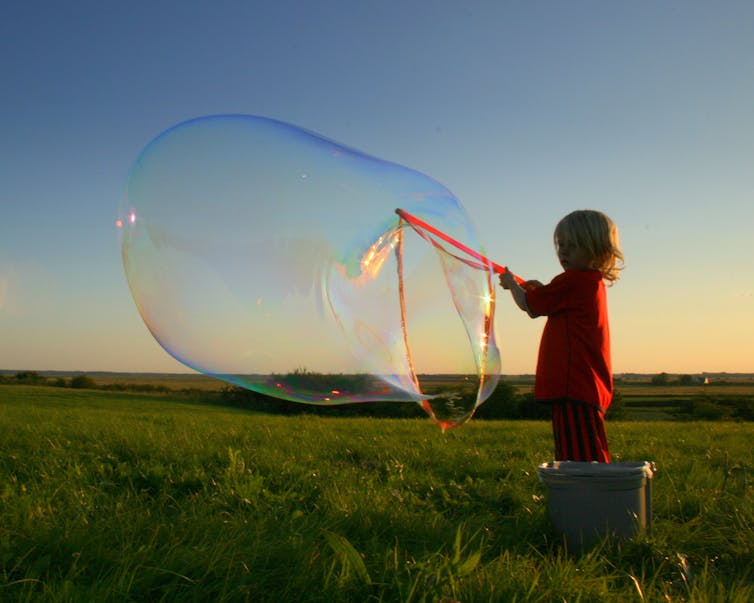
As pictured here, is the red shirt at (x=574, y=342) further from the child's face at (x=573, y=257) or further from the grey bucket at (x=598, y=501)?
the grey bucket at (x=598, y=501)

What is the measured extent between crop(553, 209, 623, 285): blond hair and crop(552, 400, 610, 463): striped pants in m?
0.94

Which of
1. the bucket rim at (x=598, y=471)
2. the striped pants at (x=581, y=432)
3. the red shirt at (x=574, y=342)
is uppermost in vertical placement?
the red shirt at (x=574, y=342)

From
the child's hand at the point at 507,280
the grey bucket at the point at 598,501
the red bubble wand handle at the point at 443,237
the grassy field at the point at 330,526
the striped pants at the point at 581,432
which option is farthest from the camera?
the child's hand at the point at 507,280

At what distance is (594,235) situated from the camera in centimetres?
420

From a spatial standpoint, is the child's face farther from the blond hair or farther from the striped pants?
the striped pants

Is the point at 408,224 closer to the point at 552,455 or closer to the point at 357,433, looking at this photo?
the point at 552,455

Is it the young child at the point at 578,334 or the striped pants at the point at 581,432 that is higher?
the young child at the point at 578,334

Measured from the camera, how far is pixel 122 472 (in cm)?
464

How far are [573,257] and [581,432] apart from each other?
1099mm

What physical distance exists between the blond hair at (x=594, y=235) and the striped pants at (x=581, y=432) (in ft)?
3.10

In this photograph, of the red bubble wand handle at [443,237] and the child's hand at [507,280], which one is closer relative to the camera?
the red bubble wand handle at [443,237]

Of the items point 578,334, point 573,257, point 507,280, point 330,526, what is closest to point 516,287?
point 507,280

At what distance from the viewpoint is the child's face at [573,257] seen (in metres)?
4.23

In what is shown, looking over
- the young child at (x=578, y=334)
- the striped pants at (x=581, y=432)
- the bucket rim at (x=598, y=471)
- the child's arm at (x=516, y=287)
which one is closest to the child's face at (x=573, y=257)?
the young child at (x=578, y=334)
